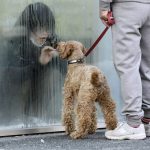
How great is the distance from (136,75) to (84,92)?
1.76 ft

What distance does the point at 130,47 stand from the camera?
5.79 m

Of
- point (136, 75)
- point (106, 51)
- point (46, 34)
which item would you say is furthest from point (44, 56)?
point (136, 75)

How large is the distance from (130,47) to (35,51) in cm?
125

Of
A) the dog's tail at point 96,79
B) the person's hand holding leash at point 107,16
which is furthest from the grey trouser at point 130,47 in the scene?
the dog's tail at point 96,79

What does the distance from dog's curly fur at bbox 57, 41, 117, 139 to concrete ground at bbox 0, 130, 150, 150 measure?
13cm

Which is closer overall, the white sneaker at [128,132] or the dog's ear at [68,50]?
the white sneaker at [128,132]

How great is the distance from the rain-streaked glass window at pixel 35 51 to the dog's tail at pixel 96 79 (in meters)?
0.75

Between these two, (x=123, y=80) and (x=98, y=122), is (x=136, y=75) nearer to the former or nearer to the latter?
(x=123, y=80)

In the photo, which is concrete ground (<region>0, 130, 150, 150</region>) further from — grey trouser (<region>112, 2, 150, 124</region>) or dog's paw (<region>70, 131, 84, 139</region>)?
grey trouser (<region>112, 2, 150, 124</region>)

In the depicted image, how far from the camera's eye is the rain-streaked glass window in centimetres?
652

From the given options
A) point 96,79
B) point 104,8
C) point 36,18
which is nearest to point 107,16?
point 104,8

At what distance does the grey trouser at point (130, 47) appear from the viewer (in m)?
5.76

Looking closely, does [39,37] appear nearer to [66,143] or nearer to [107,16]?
[107,16]

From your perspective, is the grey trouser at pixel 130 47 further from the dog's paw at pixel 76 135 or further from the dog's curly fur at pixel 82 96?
the dog's paw at pixel 76 135
